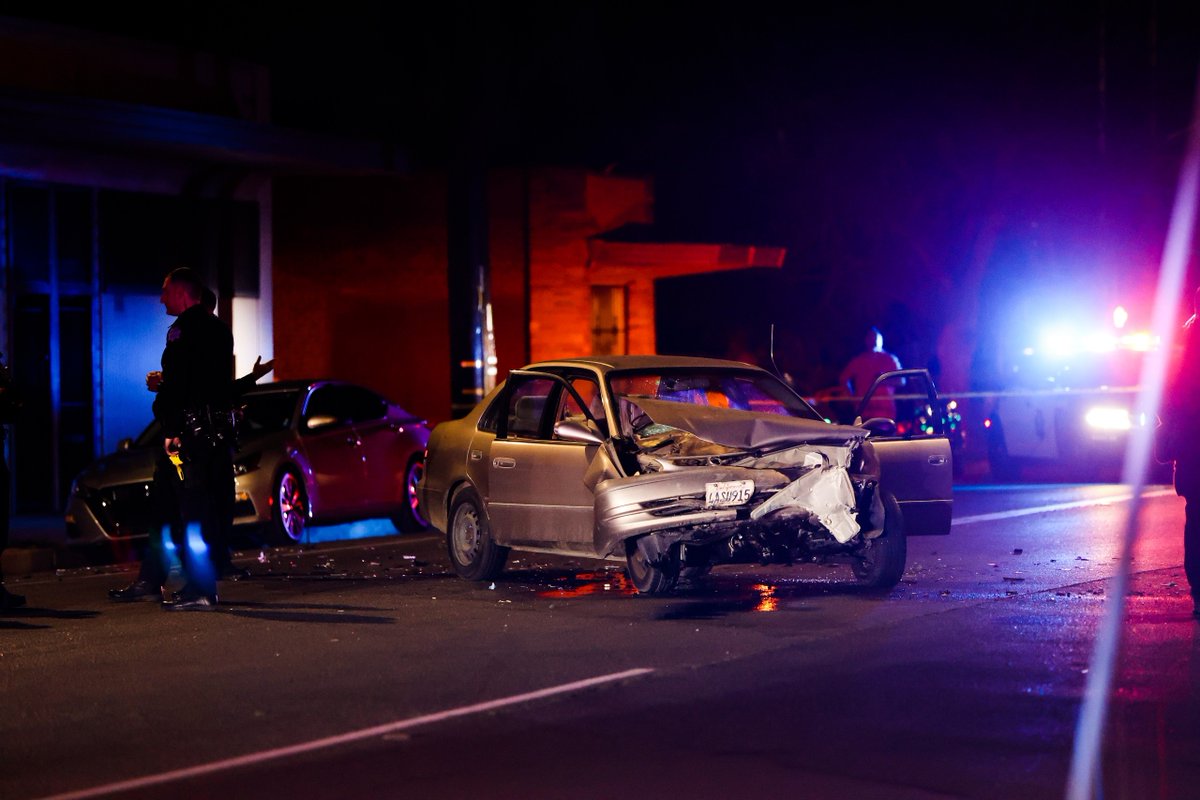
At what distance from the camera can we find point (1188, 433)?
966 centimetres

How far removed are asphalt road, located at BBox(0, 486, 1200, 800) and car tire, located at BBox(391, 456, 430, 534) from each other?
4.74 meters

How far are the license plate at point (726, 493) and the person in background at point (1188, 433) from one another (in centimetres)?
235

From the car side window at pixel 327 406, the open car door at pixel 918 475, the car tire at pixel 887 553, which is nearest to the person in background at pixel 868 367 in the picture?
the car side window at pixel 327 406

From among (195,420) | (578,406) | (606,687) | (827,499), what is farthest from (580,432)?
(606,687)

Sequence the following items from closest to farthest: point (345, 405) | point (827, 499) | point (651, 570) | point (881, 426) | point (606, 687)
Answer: point (606, 687) < point (827, 499) < point (651, 570) < point (881, 426) < point (345, 405)

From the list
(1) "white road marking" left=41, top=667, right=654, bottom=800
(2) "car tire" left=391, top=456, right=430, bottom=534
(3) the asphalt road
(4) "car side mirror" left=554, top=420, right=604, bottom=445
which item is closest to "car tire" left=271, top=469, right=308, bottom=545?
(2) "car tire" left=391, top=456, right=430, bottom=534

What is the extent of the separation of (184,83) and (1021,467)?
1156 cm

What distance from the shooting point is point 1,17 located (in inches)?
756

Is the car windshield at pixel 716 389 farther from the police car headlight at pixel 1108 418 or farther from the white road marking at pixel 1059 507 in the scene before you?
the police car headlight at pixel 1108 418

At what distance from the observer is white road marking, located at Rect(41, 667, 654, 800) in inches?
242

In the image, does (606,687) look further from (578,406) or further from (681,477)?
(578,406)

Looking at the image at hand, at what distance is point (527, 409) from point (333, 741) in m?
5.56

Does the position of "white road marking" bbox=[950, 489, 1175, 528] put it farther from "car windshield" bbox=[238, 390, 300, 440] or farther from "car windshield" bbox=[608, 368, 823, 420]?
"car windshield" bbox=[238, 390, 300, 440]

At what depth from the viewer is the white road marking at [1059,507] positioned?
15.4 m
